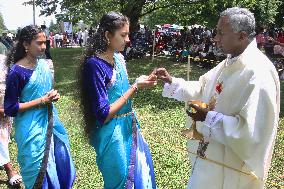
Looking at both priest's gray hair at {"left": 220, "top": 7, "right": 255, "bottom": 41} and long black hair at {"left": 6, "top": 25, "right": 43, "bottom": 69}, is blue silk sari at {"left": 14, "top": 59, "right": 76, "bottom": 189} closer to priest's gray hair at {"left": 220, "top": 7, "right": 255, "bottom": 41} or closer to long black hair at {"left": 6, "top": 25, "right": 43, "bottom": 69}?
long black hair at {"left": 6, "top": 25, "right": 43, "bottom": 69}

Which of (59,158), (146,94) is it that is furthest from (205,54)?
(59,158)

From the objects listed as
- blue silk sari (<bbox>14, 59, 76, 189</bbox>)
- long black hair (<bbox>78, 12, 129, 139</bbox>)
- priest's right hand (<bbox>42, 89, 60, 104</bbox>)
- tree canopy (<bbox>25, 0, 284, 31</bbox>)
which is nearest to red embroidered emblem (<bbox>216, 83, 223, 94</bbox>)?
long black hair (<bbox>78, 12, 129, 139</bbox>)

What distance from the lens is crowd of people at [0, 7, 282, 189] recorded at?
2.50m

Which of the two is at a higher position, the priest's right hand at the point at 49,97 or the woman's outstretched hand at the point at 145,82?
the woman's outstretched hand at the point at 145,82

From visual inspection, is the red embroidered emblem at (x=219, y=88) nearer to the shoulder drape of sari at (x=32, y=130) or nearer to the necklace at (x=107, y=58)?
the necklace at (x=107, y=58)

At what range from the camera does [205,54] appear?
14852mm

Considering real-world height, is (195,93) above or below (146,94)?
above

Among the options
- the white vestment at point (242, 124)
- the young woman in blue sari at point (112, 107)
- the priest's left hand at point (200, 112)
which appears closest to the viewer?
the white vestment at point (242, 124)

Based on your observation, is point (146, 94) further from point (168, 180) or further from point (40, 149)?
point (40, 149)

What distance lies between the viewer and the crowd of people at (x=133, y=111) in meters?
2.50

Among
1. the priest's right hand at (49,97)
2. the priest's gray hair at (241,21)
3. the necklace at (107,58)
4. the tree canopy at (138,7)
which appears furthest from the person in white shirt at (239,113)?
the tree canopy at (138,7)

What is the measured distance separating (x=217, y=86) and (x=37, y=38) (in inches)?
64.9

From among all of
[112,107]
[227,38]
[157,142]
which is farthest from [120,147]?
[157,142]

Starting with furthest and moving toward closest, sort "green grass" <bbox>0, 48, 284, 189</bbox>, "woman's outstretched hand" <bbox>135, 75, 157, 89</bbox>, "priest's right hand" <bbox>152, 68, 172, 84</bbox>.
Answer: "green grass" <bbox>0, 48, 284, 189</bbox> → "priest's right hand" <bbox>152, 68, 172, 84</bbox> → "woman's outstretched hand" <bbox>135, 75, 157, 89</bbox>
